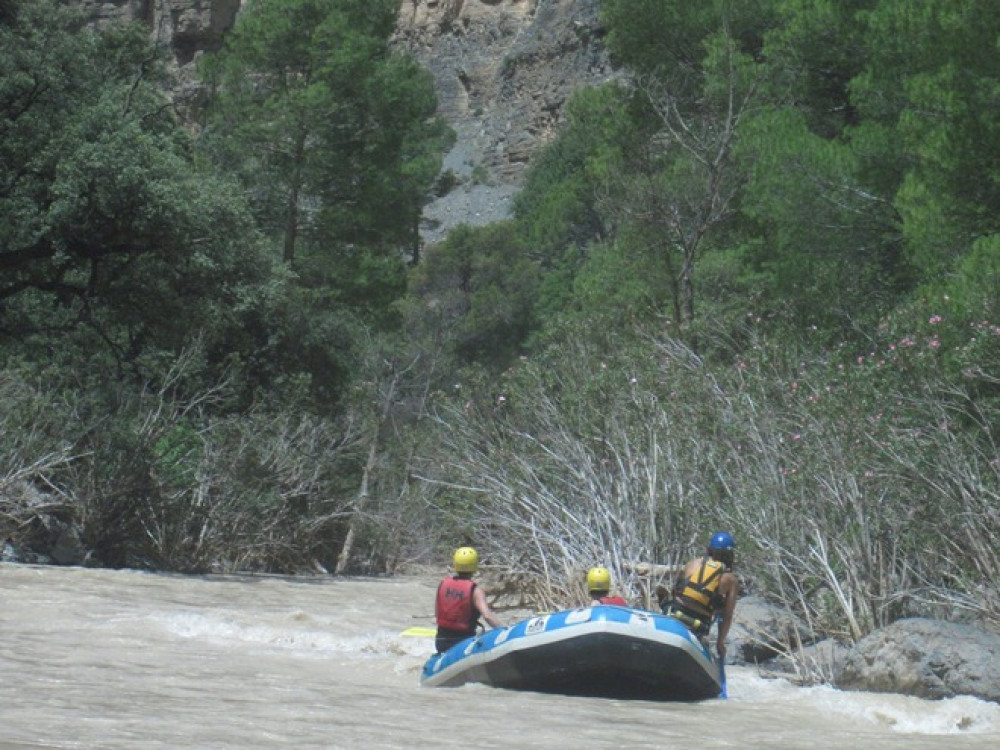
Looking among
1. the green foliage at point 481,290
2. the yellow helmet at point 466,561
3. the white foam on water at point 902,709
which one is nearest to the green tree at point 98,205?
the yellow helmet at point 466,561

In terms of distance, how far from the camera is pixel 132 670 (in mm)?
8469

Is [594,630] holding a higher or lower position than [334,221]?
lower

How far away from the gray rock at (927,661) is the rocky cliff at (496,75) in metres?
57.7

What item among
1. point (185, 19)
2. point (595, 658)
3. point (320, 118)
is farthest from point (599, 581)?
point (185, 19)

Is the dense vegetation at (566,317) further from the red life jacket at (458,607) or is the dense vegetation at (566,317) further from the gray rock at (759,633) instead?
the red life jacket at (458,607)

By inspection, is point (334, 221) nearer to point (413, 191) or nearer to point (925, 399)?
point (413, 191)

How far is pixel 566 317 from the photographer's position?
1961cm

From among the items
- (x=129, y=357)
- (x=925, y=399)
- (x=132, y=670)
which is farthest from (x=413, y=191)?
(x=132, y=670)

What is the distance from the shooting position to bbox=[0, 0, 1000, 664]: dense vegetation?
1065 cm

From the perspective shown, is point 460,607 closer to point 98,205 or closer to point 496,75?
point 98,205

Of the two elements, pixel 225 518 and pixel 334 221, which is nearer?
pixel 225 518

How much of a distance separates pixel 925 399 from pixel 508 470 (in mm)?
4048

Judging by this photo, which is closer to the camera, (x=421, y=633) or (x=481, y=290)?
(x=421, y=633)

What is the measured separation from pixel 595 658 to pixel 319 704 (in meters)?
1.69
